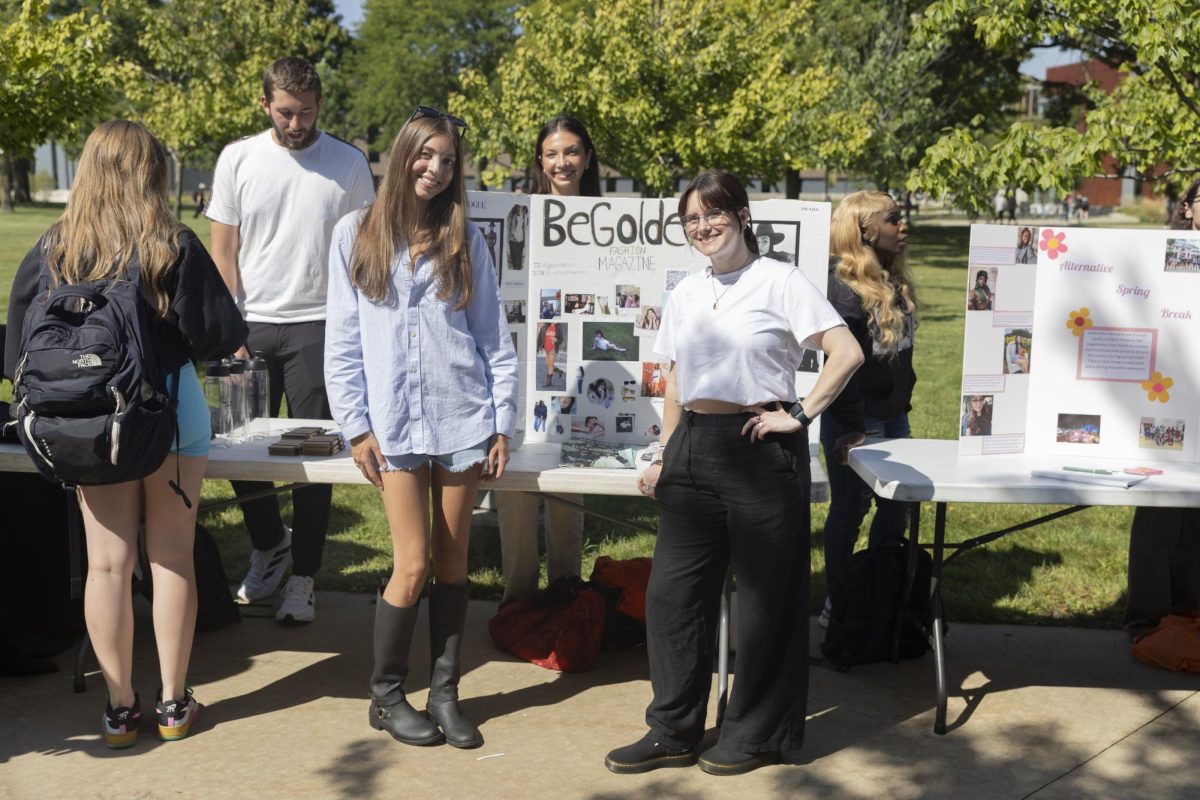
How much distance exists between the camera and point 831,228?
4.82m

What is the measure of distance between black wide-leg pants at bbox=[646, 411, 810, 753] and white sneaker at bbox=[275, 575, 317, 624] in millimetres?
1859

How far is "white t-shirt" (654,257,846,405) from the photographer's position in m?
3.62

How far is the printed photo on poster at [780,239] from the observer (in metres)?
4.72

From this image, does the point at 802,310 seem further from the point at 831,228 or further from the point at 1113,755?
the point at 1113,755

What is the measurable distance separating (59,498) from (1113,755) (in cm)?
387

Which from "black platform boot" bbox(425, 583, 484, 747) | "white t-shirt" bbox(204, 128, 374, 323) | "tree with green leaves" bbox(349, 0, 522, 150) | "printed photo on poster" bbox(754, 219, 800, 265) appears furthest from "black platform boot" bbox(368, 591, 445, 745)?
"tree with green leaves" bbox(349, 0, 522, 150)

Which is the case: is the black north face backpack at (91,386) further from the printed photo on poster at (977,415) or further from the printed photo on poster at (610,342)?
the printed photo on poster at (977,415)

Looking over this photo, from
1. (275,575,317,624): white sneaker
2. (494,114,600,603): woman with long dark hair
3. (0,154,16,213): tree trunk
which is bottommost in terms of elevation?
(275,575,317,624): white sneaker

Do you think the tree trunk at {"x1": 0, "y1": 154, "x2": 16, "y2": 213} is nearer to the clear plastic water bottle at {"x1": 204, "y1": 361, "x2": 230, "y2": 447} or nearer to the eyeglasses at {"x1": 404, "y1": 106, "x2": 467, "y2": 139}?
the clear plastic water bottle at {"x1": 204, "y1": 361, "x2": 230, "y2": 447}

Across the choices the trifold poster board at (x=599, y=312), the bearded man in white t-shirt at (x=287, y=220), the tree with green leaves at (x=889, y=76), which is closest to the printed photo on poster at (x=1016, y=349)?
the trifold poster board at (x=599, y=312)

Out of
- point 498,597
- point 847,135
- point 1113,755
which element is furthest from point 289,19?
point 1113,755

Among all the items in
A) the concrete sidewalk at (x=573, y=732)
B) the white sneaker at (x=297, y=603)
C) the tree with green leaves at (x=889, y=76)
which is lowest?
the concrete sidewalk at (x=573, y=732)

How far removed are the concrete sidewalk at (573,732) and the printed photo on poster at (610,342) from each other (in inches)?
46.2

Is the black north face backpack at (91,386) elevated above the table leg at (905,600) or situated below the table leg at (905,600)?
above
